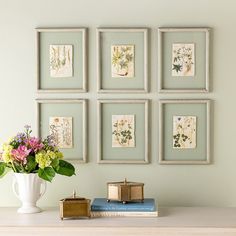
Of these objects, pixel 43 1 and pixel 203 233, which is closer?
pixel 203 233

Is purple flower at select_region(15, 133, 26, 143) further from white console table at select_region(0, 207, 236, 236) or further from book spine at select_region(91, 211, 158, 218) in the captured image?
book spine at select_region(91, 211, 158, 218)

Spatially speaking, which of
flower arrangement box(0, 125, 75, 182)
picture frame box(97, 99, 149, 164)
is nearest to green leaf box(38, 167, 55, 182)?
flower arrangement box(0, 125, 75, 182)

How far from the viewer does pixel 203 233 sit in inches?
101

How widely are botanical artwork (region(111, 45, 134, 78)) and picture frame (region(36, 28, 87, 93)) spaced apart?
0.15 meters

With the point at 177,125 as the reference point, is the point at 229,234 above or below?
below

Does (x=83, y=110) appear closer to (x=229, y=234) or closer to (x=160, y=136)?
(x=160, y=136)

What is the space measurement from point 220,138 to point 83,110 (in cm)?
71

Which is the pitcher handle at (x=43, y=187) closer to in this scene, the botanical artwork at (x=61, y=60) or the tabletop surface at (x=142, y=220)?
the tabletop surface at (x=142, y=220)

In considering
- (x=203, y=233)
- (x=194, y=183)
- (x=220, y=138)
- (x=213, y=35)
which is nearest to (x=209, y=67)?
(x=213, y=35)

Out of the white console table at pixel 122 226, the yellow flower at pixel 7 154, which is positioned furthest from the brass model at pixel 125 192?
the yellow flower at pixel 7 154

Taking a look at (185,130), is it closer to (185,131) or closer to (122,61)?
(185,131)

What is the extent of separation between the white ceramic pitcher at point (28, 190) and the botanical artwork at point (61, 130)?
0.28m

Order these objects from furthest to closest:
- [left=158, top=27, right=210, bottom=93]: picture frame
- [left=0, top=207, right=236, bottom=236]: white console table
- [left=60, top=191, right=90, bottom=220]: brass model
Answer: [left=158, top=27, right=210, bottom=93]: picture frame → [left=60, top=191, right=90, bottom=220]: brass model → [left=0, top=207, right=236, bottom=236]: white console table

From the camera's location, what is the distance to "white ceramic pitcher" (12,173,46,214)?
9.27ft
